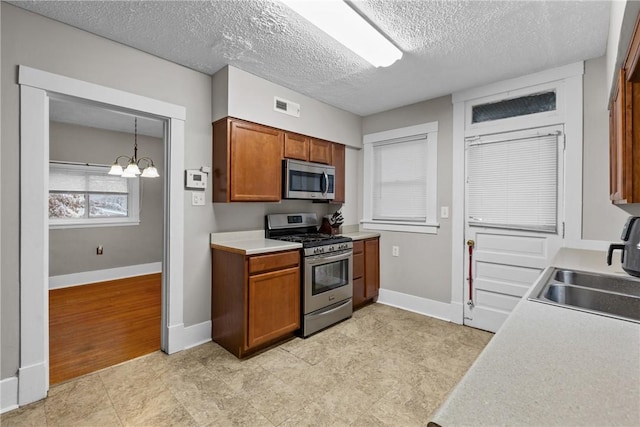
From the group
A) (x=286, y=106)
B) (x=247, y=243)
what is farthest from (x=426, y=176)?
(x=247, y=243)

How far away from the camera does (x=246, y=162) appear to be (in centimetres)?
279

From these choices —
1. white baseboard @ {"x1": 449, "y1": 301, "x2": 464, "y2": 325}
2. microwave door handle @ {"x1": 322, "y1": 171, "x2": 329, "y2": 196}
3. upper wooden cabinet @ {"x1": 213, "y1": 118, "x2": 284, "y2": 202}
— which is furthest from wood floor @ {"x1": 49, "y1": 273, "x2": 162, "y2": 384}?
white baseboard @ {"x1": 449, "y1": 301, "x2": 464, "y2": 325}

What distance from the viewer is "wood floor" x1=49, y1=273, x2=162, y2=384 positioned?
2447mm

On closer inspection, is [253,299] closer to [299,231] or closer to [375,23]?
[299,231]

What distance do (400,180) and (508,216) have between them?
1285 mm

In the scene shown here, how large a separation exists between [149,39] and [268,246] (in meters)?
1.84

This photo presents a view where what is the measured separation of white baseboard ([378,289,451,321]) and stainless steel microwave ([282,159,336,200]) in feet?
4.81

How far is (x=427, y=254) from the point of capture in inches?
139

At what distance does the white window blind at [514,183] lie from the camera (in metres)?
2.75

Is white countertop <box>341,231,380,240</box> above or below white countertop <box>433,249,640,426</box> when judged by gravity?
above

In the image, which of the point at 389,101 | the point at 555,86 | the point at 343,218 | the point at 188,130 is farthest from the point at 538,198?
the point at 188,130

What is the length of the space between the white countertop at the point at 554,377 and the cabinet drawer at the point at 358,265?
2.57 metres

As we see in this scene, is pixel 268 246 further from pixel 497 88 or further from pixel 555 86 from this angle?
pixel 555 86

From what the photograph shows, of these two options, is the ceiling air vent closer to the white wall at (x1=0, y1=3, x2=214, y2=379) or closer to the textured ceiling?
the textured ceiling
